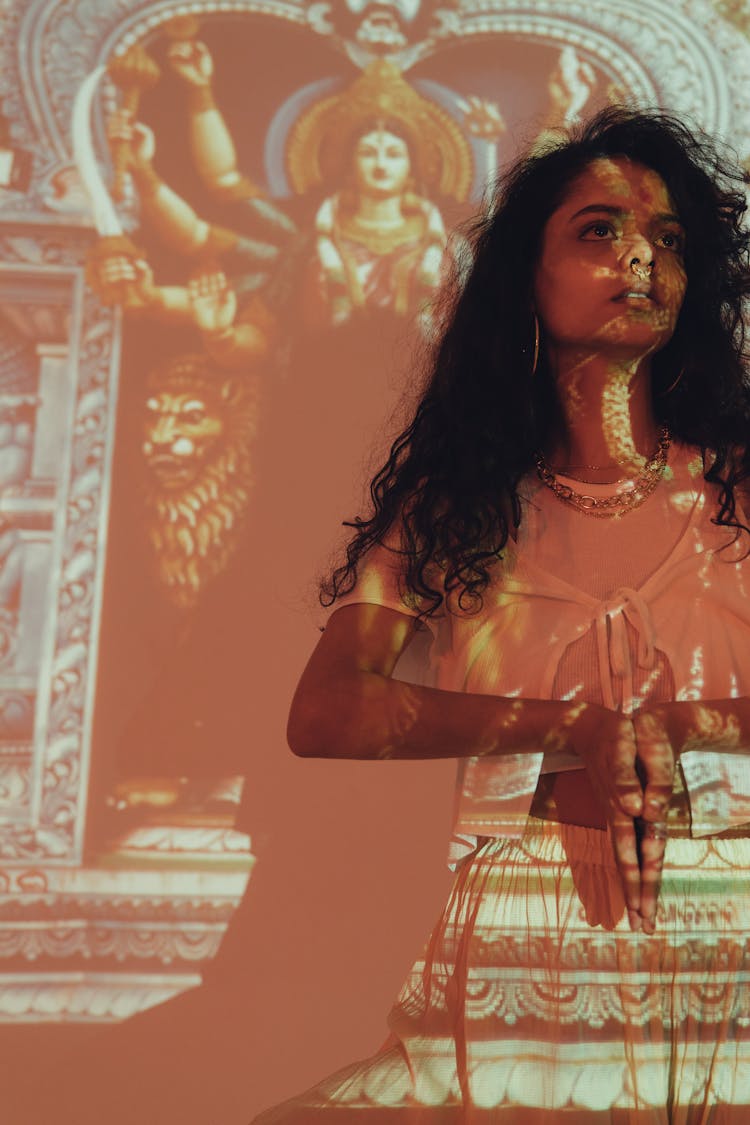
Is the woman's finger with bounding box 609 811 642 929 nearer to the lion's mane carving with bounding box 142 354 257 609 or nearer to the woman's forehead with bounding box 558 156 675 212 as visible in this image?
the woman's forehead with bounding box 558 156 675 212

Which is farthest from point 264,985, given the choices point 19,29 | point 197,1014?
point 19,29

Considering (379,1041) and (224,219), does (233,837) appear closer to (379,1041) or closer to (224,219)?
(379,1041)

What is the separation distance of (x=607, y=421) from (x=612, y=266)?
0.11 metres

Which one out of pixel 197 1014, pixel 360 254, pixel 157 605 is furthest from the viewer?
pixel 360 254

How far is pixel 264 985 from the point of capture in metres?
1.74

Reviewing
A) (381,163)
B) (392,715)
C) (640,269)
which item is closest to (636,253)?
(640,269)

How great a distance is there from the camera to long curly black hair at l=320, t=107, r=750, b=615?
38.0 inches

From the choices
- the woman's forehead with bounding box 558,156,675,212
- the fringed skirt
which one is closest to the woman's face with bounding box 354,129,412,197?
the woman's forehead with bounding box 558,156,675,212

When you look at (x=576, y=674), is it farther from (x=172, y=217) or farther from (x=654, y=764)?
(x=172, y=217)

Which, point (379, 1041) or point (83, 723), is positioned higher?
point (83, 723)

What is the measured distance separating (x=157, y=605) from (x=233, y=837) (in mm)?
339

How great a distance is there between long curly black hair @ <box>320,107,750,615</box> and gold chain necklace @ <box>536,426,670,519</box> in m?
0.03

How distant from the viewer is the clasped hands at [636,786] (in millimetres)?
769

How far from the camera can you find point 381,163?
78.9 inches
